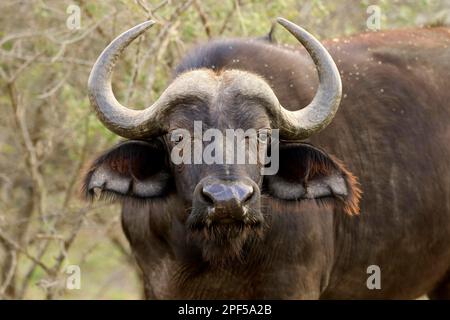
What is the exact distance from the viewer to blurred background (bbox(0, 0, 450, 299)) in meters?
9.09

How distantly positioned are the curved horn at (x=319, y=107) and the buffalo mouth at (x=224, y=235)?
0.66 metres

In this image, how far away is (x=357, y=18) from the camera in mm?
11219

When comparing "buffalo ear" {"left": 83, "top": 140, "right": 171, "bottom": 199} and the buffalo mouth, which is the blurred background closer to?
"buffalo ear" {"left": 83, "top": 140, "right": 171, "bottom": 199}

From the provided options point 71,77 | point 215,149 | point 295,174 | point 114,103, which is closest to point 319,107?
point 295,174

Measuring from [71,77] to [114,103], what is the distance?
384 cm

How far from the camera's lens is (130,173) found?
22.9 feet

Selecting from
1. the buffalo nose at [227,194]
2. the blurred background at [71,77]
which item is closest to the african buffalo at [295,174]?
the buffalo nose at [227,194]

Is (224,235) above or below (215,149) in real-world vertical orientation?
below

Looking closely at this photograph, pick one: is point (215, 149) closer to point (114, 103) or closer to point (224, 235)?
point (224, 235)

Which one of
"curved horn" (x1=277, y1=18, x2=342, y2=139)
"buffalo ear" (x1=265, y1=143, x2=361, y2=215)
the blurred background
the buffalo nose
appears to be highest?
the blurred background

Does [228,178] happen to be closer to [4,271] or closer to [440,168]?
[440,168]

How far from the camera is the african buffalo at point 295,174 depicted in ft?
21.7

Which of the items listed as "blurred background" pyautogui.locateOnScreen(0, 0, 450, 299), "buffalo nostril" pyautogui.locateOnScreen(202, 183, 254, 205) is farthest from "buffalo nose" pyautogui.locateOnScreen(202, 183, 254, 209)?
"blurred background" pyautogui.locateOnScreen(0, 0, 450, 299)

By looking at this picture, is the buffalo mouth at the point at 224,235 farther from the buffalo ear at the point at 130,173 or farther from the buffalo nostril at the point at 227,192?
the buffalo ear at the point at 130,173
